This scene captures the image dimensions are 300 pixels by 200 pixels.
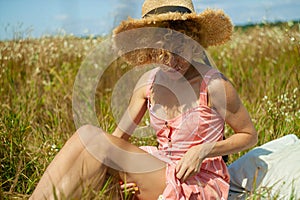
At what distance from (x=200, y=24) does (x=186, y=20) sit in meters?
0.08

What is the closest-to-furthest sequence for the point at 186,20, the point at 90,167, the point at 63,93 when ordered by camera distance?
the point at 90,167
the point at 186,20
the point at 63,93

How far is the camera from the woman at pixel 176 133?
205 centimetres

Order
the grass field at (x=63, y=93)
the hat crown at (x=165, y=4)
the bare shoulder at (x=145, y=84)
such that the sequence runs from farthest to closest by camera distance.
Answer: the grass field at (x=63, y=93) < the bare shoulder at (x=145, y=84) < the hat crown at (x=165, y=4)

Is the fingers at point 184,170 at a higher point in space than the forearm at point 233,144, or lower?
lower

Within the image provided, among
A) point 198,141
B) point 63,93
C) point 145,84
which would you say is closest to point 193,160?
point 198,141

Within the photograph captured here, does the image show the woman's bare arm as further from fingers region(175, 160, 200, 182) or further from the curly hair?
fingers region(175, 160, 200, 182)

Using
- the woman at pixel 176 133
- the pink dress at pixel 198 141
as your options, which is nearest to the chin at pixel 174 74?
the woman at pixel 176 133

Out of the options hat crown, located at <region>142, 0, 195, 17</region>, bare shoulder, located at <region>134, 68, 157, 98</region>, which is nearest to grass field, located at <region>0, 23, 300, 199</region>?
bare shoulder, located at <region>134, 68, 157, 98</region>

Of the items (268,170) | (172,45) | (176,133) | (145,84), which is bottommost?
(268,170)

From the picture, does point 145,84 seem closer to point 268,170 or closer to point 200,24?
point 200,24

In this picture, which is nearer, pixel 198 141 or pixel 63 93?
pixel 198 141

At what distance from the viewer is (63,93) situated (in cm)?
400

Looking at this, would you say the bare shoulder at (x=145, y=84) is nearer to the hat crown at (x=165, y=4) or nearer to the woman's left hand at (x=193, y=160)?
the hat crown at (x=165, y=4)

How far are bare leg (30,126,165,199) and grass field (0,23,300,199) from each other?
0.32 feet
